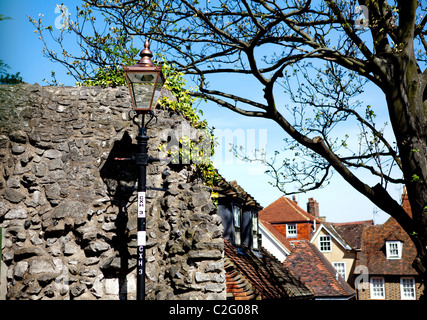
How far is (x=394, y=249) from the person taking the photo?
34750 millimetres

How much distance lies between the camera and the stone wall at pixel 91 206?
21.1 ft

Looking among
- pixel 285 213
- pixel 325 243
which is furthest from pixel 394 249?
pixel 285 213

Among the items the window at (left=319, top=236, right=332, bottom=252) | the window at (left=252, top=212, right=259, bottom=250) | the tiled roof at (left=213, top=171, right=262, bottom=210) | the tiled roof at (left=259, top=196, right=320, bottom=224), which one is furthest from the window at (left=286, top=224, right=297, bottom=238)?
the tiled roof at (left=213, top=171, right=262, bottom=210)

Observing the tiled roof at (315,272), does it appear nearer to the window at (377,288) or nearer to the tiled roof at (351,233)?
the window at (377,288)

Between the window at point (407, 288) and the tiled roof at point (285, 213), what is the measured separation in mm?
8369

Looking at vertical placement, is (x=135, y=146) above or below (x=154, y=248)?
above

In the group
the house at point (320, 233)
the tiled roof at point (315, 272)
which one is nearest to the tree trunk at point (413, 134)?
the tiled roof at point (315, 272)

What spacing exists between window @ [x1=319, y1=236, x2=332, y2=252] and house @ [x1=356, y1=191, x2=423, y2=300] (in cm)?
253

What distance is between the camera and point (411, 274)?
1275 inches

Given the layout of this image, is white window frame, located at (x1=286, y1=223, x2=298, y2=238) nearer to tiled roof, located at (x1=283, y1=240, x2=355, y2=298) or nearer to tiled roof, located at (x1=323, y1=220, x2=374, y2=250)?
tiled roof, located at (x1=323, y1=220, x2=374, y2=250)

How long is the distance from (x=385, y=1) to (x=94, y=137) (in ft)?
20.3

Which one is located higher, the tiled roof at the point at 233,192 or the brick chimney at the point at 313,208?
the tiled roof at the point at 233,192
